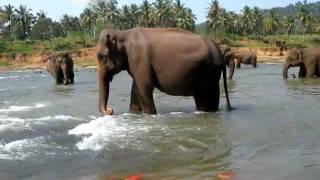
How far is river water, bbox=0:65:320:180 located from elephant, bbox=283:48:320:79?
505 inches

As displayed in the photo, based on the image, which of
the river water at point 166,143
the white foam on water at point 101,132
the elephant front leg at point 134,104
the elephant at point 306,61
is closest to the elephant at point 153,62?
the elephant front leg at point 134,104

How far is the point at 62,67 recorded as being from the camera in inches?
1125

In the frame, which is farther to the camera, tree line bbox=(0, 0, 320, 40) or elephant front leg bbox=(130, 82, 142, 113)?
tree line bbox=(0, 0, 320, 40)

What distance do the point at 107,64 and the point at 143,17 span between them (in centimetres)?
9434

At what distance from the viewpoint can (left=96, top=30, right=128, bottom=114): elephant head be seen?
12305 mm

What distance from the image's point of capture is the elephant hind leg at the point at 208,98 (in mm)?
12788

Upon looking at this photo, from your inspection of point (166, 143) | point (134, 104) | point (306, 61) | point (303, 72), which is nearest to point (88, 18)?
point (303, 72)

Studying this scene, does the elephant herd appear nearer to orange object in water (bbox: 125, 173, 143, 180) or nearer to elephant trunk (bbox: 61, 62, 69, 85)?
orange object in water (bbox: 125, 173, 143, 180)

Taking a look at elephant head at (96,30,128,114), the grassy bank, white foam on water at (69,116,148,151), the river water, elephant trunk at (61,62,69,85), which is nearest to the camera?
the river water

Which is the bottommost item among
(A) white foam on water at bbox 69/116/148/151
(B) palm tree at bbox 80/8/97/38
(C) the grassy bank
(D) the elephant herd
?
(C) the grassy bank

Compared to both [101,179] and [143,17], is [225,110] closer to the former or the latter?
[101,179]

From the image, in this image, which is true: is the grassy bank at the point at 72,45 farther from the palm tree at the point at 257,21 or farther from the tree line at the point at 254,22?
the palm tree at the point at 257,21

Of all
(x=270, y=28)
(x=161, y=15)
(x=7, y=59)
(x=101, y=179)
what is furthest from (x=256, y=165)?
(x=270, y=28)

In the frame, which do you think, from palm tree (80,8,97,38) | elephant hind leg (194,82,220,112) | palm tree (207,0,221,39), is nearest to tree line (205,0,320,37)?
palm tree (207,0,221,39)
